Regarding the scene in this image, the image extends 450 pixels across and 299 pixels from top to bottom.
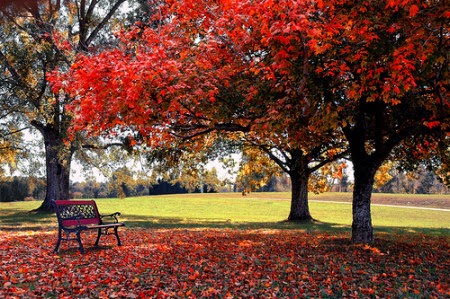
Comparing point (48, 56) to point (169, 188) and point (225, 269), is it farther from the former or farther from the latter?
point (169, 188)

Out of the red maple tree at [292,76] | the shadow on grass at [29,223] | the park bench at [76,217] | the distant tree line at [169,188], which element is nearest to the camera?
the red maple tree at [292,76]

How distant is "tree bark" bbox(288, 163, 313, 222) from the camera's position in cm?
2225

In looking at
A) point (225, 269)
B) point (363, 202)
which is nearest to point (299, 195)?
point (363, 202)

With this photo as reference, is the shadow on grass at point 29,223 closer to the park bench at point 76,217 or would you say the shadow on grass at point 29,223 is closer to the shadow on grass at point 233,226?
the shadow on grass at point 233,226

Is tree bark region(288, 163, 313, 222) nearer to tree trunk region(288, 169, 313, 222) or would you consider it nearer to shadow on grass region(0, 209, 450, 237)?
tree trunk region(288, 169, 313, 222)

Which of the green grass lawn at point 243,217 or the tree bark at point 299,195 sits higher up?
the tree bark at point 299,195

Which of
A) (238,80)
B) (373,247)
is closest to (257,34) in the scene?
(238,80)

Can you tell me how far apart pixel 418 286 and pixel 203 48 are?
24.7 feet

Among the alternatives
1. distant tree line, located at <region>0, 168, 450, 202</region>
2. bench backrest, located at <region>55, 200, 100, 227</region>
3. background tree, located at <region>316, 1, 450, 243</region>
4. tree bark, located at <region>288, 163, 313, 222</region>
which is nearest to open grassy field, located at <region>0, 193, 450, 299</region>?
bench backrest, located at <region>55, 200, 100, 227</region>

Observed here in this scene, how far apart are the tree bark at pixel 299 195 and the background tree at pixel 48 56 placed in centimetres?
1090

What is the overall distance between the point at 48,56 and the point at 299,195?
14.7 metres

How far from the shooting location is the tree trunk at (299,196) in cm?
2231

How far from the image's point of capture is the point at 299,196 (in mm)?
22828

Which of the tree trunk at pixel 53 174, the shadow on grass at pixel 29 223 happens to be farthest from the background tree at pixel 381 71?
the tree trunk at pixel 53 174
